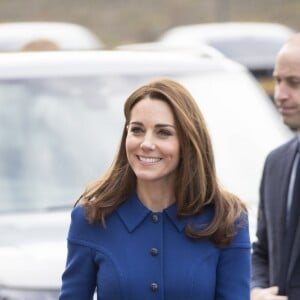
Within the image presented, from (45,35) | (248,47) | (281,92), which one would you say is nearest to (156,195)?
(281,92)

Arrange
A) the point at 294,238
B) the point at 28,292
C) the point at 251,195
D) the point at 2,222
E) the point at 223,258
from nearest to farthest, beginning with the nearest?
the point at 223,258
the point at 294,238
the point at 28,292
the point at 2,222
the point at 251,195

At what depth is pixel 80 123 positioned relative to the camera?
659cm

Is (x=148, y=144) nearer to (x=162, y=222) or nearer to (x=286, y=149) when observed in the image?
(x=162, y=222)

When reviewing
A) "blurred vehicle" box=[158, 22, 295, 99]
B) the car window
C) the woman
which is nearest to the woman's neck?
the woman

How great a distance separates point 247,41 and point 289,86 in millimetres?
12963

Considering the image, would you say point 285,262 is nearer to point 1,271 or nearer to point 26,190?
point 1,271

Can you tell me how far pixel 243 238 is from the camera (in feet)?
13.5

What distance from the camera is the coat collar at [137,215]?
412 centimetres

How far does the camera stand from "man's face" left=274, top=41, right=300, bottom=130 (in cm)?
518

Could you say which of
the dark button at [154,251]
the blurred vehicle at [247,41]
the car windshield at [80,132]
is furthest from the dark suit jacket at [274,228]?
the blurred vehicle at [247,41]

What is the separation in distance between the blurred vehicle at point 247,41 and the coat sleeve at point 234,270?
1235cm

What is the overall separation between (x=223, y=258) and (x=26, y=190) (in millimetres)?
2352

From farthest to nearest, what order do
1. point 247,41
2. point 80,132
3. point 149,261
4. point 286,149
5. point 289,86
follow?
point 247,41 < point 80,132 < point 289,86 < point 286,149 < point 149,261

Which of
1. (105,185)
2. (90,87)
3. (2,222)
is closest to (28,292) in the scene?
(2,222)
